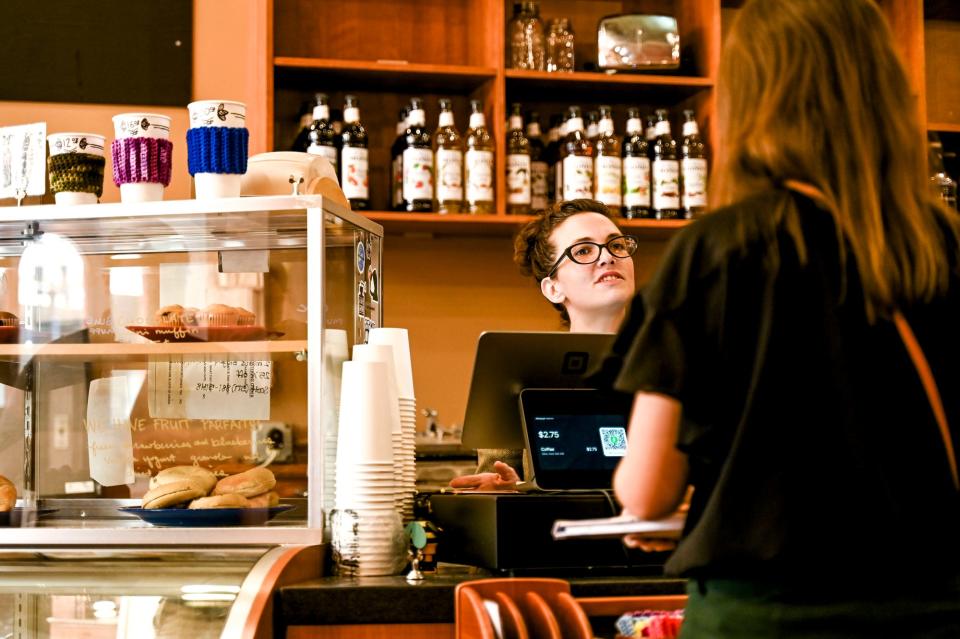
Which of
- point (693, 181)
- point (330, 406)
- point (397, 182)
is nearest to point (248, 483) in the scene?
point (330, 406)

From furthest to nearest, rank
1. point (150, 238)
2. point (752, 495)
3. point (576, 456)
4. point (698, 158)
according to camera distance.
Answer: point (698, 158) → point (150, 238) → point (576, 456) → point (752, 495)

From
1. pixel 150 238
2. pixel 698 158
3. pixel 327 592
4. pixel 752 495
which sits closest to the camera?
pixel 752 495

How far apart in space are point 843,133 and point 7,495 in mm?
1448

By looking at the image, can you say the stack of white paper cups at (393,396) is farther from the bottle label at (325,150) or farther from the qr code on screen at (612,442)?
the bottle label at (325,150)

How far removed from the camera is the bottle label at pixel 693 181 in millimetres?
3193

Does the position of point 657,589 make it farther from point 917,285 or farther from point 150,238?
point 150,238

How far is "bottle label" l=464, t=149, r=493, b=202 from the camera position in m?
3.05

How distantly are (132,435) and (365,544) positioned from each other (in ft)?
1.76

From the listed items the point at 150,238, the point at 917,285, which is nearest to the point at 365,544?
the point at 150,238

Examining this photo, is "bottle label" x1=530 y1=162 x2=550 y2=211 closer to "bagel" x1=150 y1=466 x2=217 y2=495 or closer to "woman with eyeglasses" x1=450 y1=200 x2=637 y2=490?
"woman with eyeglasses" x1=450 y1=200 x2=637 y2=490

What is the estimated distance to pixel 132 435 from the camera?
1.82m

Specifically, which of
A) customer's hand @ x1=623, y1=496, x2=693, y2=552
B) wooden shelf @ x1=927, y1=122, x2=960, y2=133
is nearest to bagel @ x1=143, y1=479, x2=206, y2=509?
customer's hand @ x1=623, y1=496, x2=693, y2=552

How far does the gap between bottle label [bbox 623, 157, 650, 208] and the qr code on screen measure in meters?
1.63

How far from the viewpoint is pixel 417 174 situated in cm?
305
